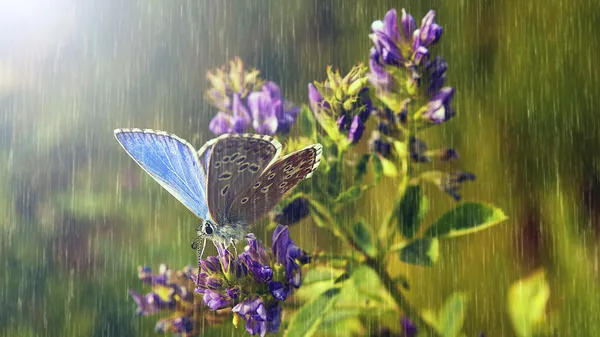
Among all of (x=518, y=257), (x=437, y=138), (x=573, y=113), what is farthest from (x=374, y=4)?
(x=518, y=257)

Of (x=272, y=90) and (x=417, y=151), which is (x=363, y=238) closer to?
(x=417, y=151)

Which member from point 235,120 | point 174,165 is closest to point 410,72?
point 235,120

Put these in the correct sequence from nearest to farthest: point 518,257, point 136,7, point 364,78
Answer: point 364,78
point 518,257
point 136,7

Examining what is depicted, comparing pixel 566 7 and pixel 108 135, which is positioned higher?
pixel 566 7

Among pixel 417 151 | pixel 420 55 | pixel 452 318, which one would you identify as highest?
pixel 420 55

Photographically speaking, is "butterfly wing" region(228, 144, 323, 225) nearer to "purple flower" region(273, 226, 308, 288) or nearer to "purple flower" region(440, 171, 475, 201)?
"purple flower" region(273, 226, 308, 288)

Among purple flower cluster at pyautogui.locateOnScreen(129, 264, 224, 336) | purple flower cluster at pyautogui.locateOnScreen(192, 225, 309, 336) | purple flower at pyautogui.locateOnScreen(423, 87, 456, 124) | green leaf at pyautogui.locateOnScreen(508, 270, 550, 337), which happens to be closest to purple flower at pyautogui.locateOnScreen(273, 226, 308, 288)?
purple flower cluster at pyautogui.locateOnScreen(192, 225, 309, 336)

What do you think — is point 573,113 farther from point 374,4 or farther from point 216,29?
point 216,29
